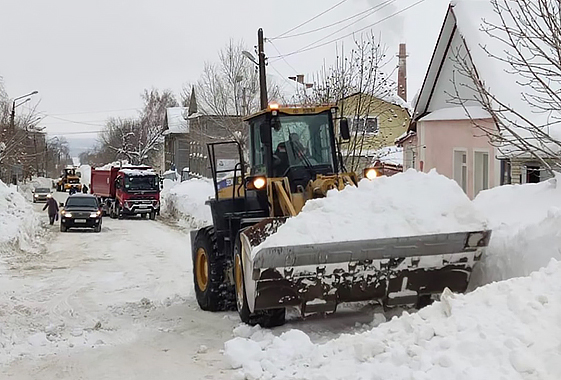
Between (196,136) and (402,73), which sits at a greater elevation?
(402,73)

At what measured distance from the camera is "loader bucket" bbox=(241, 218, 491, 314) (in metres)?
7.91

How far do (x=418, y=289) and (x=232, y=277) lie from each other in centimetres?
278

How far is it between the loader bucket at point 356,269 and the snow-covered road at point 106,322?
1.05 meters

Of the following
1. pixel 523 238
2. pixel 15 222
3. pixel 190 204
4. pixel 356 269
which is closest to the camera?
pixel 356 269

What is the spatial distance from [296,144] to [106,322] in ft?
11.9

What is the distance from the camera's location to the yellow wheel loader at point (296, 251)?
7.98 meters

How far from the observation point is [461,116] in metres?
20.2

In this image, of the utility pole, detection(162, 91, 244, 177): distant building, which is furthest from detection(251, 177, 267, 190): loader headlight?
the utility pole

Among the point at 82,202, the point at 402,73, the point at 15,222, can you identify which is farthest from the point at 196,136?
the point at 15,222

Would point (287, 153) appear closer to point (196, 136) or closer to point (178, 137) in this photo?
point (196, 136)

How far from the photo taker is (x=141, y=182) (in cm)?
3594

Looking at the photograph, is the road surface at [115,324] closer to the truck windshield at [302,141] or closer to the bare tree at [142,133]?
the truck windshield at [302,141]

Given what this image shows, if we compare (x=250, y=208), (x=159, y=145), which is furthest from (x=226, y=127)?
(x=159, y=145)

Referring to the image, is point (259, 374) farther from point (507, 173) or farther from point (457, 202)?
point (507, 173)
